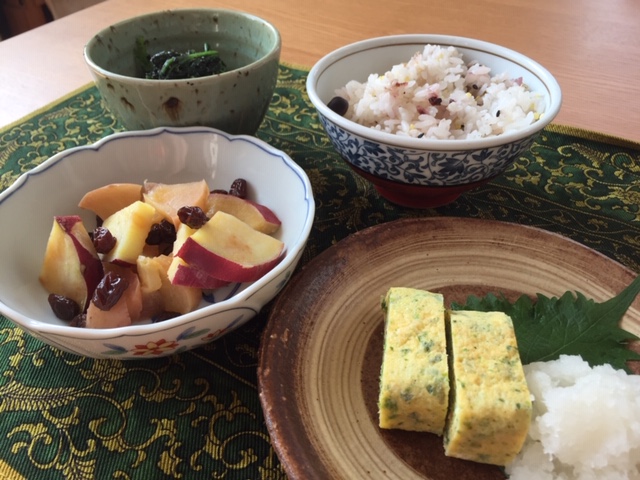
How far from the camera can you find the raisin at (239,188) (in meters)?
1.32

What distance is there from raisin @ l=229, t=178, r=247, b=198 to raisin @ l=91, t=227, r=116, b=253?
0.34 m

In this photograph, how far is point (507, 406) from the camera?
0.80 meters

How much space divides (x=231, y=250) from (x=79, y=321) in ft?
1.09

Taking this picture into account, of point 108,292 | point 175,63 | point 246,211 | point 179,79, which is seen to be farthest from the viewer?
point 175,63

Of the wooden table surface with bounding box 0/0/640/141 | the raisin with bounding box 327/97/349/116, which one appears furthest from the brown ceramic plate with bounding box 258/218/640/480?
the wooden table surface with bounding box 0/0/640/141

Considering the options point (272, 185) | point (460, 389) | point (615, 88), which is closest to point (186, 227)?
point (272, 185)

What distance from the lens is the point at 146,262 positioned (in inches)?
41.0

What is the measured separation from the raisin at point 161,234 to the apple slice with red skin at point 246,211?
0.33ft

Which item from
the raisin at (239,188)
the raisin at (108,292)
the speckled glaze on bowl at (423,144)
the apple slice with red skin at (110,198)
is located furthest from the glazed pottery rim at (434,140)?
the raisin at (108,292)

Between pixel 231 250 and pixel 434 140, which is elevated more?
pixel 434 140

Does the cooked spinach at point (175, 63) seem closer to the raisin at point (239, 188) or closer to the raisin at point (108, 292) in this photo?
the raisin at point (239, 188)

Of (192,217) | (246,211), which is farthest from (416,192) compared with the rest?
(192,217)

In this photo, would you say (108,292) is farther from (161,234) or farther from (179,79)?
(179,79)

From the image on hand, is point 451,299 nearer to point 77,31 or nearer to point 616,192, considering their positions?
point 616,192
